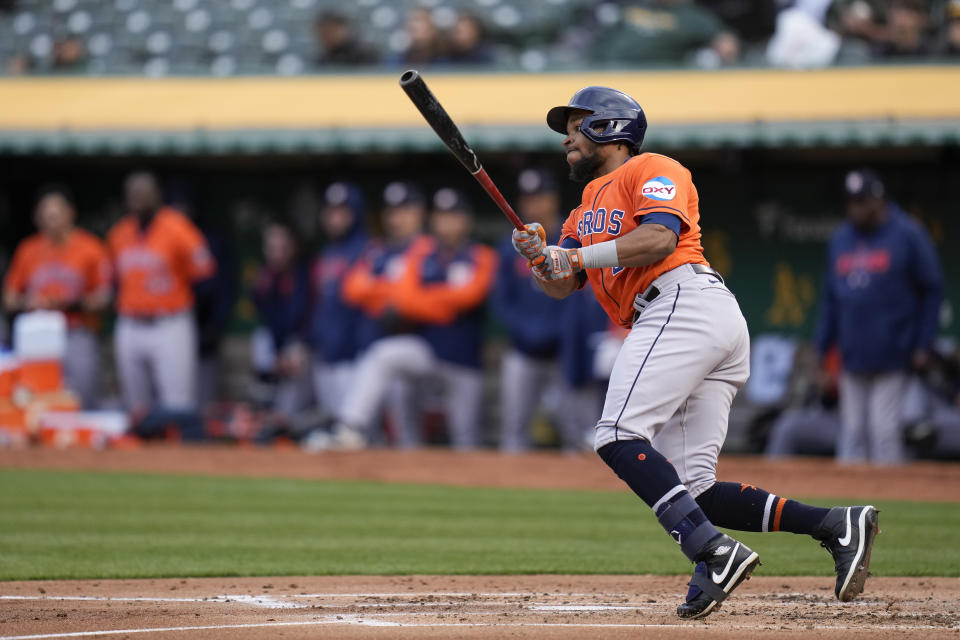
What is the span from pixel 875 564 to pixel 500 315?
537 cm

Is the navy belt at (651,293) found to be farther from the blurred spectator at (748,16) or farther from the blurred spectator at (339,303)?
the blurred spectator at (748,16)

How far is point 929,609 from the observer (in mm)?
4516

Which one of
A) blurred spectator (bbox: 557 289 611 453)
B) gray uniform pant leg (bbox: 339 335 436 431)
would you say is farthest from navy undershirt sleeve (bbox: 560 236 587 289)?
gray uniform pant leg (bbox: 339 335 436 431)

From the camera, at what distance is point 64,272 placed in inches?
461

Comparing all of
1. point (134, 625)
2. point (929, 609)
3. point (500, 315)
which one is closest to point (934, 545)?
point (929, 609)

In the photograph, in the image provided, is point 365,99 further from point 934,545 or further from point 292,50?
point 934,545

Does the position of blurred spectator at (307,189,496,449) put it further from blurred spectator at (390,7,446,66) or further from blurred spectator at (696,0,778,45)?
blurred spectator at (696,0,778,45)

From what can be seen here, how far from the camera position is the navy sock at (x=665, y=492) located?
4211mm

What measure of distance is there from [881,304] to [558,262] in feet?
18.0

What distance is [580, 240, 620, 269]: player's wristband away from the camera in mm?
4301

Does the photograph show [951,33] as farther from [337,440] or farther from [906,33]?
[337,440]

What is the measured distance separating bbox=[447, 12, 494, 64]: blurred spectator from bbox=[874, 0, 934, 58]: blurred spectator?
3428 millimetres

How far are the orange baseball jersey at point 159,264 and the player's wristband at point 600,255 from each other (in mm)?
7445

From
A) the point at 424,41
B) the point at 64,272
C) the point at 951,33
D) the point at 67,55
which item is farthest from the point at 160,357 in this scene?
the point at 951,33
